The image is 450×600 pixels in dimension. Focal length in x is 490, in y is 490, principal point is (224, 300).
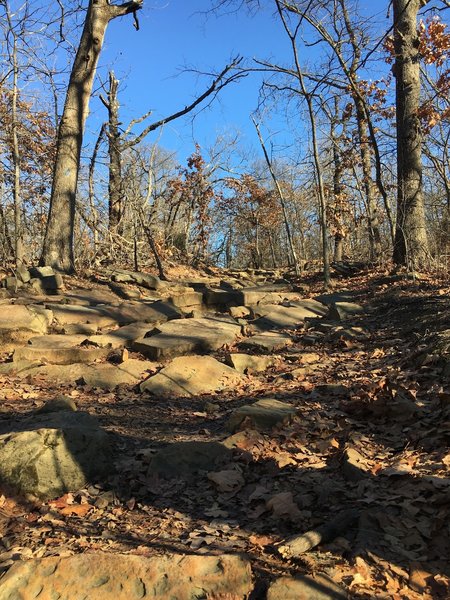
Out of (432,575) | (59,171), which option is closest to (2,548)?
(432,575)

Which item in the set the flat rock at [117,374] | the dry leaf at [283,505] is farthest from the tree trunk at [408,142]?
the dry leaf at [283,505]

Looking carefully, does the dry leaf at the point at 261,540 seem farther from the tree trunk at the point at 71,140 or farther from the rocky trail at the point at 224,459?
the tree trunk at the point at 71,140

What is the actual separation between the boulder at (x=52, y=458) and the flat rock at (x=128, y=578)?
38.9 inches

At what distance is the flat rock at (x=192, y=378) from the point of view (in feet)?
19.3

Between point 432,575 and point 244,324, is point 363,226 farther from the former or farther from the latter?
point 432,575

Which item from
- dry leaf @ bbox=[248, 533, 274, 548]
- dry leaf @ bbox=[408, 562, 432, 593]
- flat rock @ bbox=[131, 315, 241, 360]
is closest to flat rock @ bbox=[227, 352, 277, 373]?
flat rock @ bbox=[131, 315, 241, 360]

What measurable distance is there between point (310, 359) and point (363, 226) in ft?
52.3

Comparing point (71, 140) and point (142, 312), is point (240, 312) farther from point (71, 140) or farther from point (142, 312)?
point (71, 140)

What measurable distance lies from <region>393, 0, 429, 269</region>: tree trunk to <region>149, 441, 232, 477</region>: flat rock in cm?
889

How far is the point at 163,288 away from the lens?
12.0m

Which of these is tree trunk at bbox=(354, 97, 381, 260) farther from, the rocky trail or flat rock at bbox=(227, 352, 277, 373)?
flat rock at bbox=(227, 352, 277, 373)

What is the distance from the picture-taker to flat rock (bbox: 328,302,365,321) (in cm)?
884

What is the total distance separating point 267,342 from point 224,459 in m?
3.72

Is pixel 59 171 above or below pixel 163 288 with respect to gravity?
above
